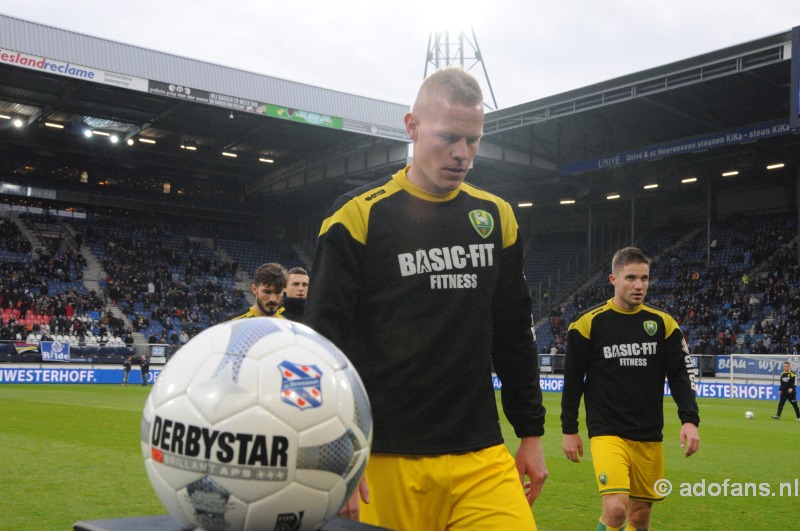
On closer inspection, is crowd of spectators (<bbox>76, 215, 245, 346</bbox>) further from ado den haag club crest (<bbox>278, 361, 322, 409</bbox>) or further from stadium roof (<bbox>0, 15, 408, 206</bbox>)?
ado den haag club crest (<bbox>278, 361, 322, 409</bbox>)

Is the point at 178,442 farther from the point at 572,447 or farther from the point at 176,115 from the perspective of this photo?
the point at 176,115

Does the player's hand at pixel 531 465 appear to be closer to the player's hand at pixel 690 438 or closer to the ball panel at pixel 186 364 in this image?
the ball panel at pixel 186 364

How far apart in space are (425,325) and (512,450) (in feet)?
31.1

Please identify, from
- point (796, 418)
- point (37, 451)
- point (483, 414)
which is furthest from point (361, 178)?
point (483, 414)

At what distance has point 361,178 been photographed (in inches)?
1409

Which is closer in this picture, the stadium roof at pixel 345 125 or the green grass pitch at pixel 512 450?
the green grass pitch at pixel 512 450

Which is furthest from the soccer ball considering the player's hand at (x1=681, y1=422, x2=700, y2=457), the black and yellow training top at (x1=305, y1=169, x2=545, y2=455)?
the player's hand at (x1=681, y1=422, x2=700, y2=457)

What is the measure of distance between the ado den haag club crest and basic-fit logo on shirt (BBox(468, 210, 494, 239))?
4.12 feet

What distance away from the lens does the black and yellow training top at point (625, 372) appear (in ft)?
18.4

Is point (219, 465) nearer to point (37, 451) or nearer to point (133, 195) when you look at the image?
point (37, 451)

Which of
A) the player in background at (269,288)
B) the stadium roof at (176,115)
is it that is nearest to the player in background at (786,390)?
the player in background at (269,288)

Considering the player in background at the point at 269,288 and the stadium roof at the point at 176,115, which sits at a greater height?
the stadium roof at the point at 176,115

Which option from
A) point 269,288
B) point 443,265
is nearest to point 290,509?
point 443,265

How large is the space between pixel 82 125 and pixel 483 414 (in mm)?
33118
